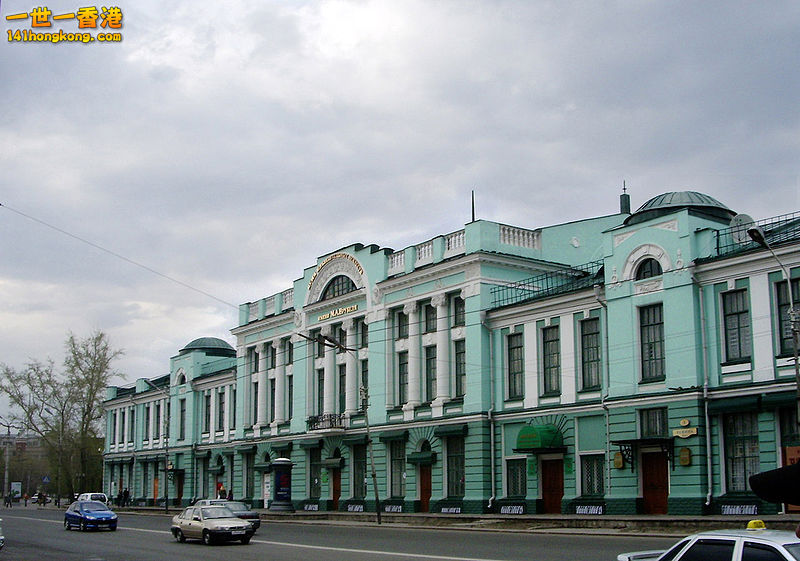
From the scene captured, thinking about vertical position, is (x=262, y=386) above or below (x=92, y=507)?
above

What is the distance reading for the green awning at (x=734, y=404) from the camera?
31500mm

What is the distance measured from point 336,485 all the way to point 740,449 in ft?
84.6

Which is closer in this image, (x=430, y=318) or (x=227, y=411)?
(x=430, y=318)

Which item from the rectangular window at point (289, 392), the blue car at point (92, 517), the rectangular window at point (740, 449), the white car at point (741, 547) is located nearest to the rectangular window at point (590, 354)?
the rectangular window at point (740, 449)

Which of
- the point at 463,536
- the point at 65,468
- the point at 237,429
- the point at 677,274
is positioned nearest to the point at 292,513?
the point at 237,429

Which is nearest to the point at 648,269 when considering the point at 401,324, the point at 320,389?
the point at 401,324

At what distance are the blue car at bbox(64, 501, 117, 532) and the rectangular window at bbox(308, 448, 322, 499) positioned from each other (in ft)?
54.7

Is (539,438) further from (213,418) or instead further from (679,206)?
(213,418)

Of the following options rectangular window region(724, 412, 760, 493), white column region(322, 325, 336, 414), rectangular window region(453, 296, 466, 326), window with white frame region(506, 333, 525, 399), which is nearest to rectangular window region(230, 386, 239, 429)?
white column region(322, 325, 336, 414)

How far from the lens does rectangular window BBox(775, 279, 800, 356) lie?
3106 cm

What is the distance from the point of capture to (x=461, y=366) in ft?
147

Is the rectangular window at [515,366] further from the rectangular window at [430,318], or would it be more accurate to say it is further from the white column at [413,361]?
the white column at [413,361]

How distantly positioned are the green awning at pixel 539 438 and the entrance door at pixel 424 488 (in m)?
7.39

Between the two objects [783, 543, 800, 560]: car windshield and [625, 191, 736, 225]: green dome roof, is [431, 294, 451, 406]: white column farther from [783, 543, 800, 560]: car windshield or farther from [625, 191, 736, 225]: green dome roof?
[783, 543, 800, 560]: car windshield
